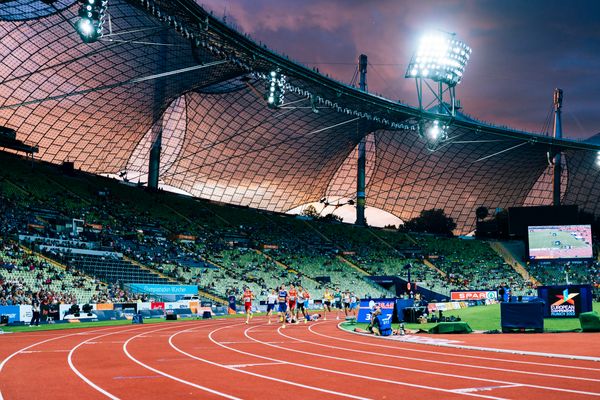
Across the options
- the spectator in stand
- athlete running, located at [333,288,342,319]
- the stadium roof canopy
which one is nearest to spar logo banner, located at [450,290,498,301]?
athlete running, located at [333,288,342,319]

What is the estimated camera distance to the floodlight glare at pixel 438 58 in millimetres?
44625

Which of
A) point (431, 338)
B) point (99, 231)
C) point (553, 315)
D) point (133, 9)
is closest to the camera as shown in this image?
point (431, 338)

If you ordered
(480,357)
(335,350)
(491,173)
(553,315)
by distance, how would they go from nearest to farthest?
(480,357) → (335,350) → (553,315) → (491,173)

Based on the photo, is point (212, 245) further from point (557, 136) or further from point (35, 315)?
point (557, 136)

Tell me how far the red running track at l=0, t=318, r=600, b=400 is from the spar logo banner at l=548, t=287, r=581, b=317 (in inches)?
304

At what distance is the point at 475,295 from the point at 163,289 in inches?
1041

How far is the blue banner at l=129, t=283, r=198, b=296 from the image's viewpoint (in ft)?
141

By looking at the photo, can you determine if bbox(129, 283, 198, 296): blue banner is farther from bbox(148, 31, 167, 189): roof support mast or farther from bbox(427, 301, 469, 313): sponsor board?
bbox(148, 31, 167, 189): roof support mast

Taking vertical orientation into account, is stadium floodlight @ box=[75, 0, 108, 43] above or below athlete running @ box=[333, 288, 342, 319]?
above

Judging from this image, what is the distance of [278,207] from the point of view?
91812 millimetres

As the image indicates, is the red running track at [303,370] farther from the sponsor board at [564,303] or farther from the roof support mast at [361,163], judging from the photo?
the roof support mast at [361,163]

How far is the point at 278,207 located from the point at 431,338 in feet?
241

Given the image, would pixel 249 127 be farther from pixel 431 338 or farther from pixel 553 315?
pixel 431 338

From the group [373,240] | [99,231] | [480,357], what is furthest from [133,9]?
[373,240]
